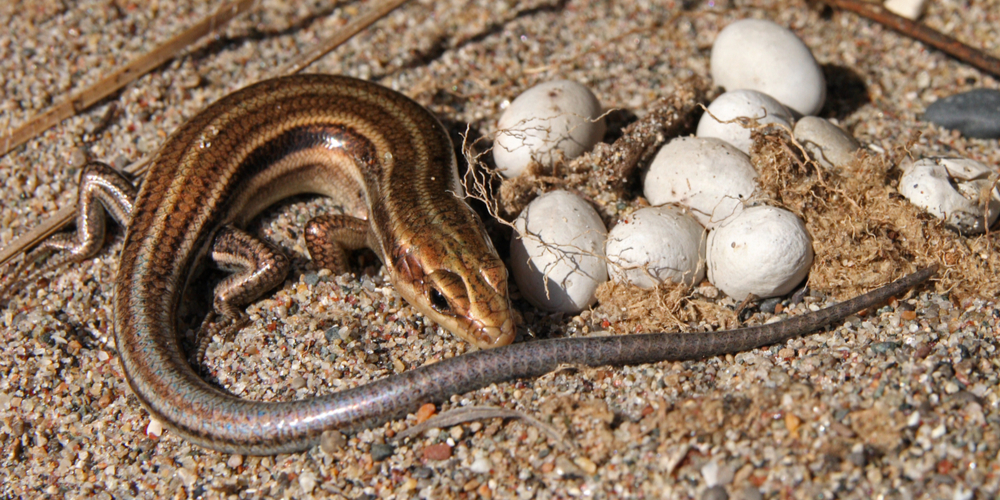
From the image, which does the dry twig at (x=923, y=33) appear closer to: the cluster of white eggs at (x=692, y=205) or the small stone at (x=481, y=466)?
the cluster of white eggs at (x=692, y=205)

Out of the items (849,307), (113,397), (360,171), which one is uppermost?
(360,171)

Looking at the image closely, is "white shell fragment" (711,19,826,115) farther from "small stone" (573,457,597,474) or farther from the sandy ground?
"small stone" (573,457,597,474)

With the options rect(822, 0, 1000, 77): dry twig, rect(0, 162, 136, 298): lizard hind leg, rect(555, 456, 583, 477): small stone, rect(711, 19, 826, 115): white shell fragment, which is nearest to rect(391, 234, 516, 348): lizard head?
rect(555, 456, 583, 477): small stone

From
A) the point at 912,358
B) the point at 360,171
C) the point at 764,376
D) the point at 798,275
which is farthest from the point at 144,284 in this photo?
the point at 912,358

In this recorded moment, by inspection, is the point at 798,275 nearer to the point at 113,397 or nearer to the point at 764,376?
the point at 764,376

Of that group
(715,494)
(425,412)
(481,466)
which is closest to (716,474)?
(715,494)
